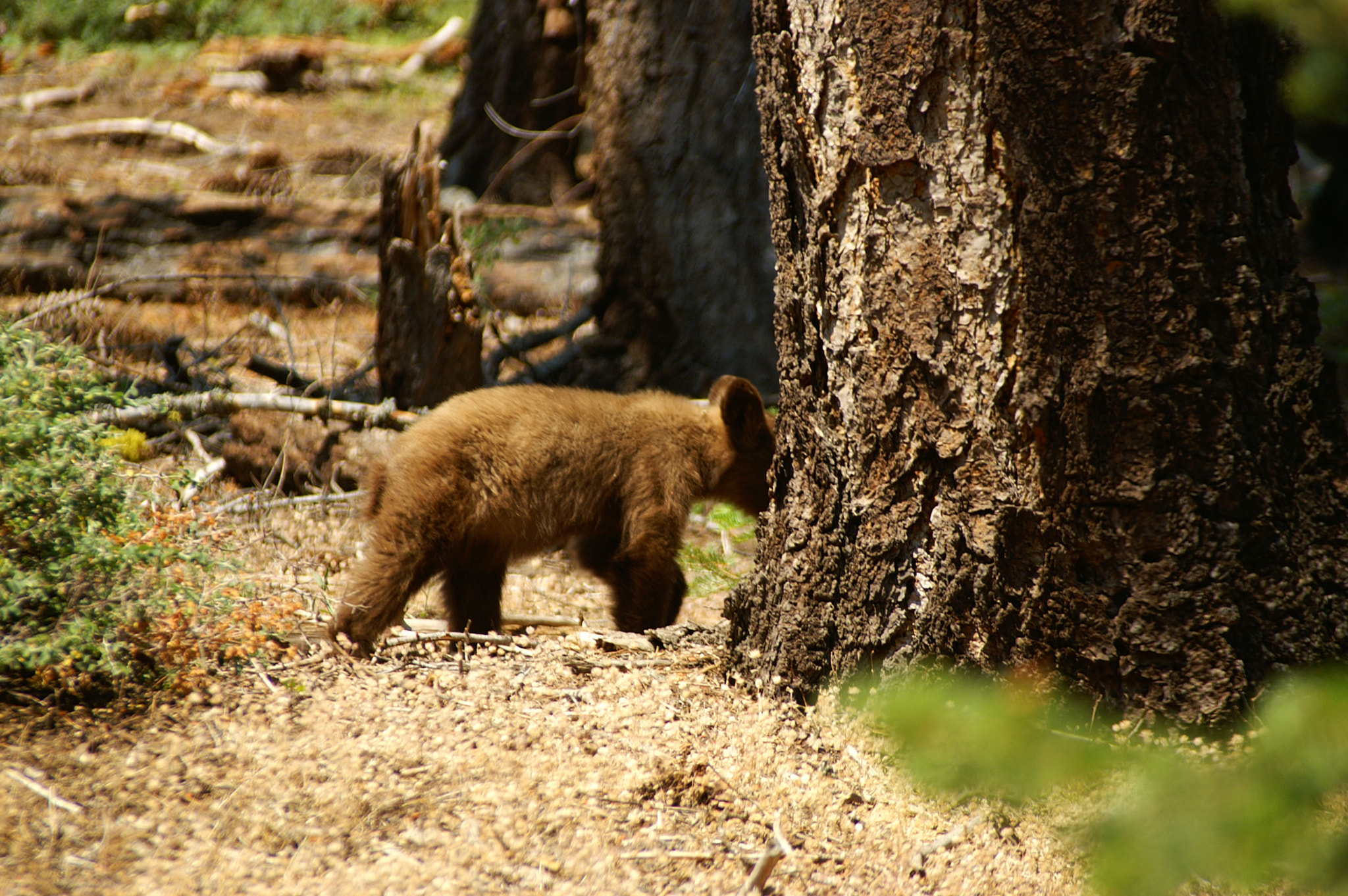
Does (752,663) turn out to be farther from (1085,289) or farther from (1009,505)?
(1085,289)

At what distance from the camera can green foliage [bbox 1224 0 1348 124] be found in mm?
1305

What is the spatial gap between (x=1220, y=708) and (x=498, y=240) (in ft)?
24.5

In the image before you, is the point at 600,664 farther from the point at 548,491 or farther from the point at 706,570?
the point at 706,570

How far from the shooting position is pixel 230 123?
569 inches

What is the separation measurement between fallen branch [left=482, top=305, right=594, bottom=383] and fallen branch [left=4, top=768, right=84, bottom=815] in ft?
15.7

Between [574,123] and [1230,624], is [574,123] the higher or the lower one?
the higher one

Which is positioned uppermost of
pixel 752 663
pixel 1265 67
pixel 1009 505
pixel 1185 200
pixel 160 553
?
pixel 1265 67

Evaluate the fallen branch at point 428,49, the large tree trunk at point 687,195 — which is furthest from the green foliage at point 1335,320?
the fallen branch at point 428,49

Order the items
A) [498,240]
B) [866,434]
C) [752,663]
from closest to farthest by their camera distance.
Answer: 1. [866,434]
2. [752,663]
3. [498,240]

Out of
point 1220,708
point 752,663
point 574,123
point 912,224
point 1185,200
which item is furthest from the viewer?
point 574,123

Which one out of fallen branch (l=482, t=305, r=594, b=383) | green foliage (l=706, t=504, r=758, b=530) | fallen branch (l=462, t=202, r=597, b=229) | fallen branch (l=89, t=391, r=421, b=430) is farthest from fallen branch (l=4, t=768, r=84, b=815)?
fallen branch (l=462, t=202, r=597, b=229)

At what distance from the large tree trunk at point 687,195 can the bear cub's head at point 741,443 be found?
2066mm

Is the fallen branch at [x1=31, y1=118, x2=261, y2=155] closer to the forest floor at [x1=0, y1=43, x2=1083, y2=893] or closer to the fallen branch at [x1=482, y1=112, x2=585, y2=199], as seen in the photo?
the fallen branch at [x1=482, y1=112, x2=585, y2=199]

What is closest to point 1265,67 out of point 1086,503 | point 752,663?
point 1086,503
